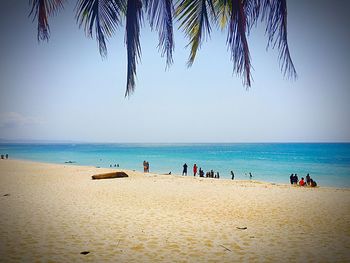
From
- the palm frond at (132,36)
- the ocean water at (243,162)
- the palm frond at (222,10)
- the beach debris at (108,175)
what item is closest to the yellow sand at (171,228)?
the palm frond at (132,36)

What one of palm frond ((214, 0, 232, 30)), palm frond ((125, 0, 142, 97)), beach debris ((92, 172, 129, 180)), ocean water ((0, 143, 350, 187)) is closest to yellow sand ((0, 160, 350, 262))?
palm frond ((125, 0, 142, 97))

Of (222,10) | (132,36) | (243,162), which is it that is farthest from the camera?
(243,162)

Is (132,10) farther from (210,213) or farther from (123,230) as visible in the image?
(210,213)

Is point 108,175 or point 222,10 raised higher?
point 222,10

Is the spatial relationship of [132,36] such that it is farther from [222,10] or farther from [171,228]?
[171,228]

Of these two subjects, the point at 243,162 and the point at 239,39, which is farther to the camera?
the point at 243,162

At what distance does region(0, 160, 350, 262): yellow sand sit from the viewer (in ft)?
13.9

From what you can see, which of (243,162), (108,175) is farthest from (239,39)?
(243,162)

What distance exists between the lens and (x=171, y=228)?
5.80m

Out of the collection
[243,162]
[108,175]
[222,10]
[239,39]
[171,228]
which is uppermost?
[222,10]

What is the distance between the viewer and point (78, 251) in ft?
14.0

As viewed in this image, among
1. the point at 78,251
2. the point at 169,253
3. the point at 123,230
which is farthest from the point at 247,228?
the point at 78,251

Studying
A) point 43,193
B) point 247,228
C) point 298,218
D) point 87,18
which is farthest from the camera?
point 43,193

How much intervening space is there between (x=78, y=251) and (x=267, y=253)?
12.0ft
